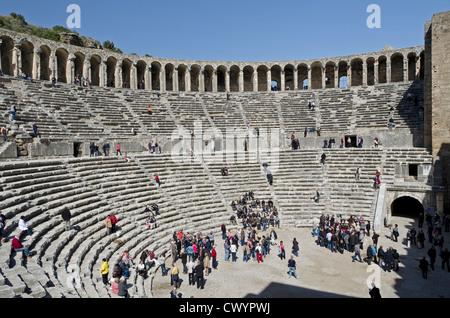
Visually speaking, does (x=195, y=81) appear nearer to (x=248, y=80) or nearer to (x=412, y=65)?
(x=248, y=80)

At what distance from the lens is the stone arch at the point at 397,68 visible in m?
38.6

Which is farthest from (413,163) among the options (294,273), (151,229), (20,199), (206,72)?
(206,72)

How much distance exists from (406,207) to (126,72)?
106ft

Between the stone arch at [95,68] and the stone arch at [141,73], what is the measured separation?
430cm

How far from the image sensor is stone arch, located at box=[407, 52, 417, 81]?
36.9 m

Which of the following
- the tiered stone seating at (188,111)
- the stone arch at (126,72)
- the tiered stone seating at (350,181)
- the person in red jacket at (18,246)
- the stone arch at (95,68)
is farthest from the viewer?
the stone arch at (126,72)

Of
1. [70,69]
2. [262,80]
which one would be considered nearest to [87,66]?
[70,69]

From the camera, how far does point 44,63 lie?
1297 inches

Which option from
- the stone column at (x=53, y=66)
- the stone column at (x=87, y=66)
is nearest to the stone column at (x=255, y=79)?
the stone column at (x=87, y=66)

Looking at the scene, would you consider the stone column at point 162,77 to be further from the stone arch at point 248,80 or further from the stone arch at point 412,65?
the stone arch at point 412,65

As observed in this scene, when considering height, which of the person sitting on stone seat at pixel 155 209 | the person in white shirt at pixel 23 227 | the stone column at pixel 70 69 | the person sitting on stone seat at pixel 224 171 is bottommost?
the person sitting on stone seat at pixel 155 209

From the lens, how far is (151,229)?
1588 centimetres

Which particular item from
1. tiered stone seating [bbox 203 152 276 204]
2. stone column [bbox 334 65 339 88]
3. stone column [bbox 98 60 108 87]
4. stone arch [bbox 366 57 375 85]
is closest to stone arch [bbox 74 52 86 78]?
stone column [bbox 98 60 108 87]
